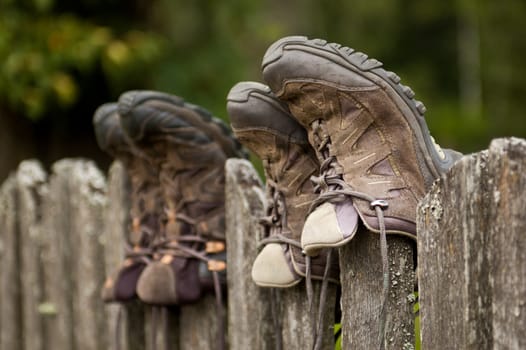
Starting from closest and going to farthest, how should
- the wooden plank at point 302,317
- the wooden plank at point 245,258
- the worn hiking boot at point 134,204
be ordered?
the wooden plank at point 302,317 → the wooden plank at point 245,258 → the worn hiking boot at point 134,204

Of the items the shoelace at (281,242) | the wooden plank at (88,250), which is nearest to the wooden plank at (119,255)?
the wooden plank at (88,250)

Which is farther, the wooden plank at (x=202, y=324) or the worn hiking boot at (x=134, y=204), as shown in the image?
the worn hiking boot at (x=134, y=204)

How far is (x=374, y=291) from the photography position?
2.08 metres

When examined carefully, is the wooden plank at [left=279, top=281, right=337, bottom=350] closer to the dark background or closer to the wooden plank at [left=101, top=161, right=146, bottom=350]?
the wooden plank at [left=101, top=161, right=146, bottom=350]

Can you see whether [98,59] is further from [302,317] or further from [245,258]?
[302,317]

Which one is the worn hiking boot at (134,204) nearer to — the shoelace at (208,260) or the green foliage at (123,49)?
the shoelace at (208,260)

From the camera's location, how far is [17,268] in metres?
4.58

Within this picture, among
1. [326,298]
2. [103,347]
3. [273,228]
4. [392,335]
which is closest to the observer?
[392,335]

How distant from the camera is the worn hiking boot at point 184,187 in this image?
2.83m

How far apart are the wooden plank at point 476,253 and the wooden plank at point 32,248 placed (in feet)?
8.77

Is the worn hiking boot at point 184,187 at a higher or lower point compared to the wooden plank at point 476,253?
higher

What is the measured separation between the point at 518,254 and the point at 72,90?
4.92 meters

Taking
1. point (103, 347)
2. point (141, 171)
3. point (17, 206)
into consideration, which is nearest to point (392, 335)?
point (141, 171)

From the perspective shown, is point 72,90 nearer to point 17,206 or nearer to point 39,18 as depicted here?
point 39,18
